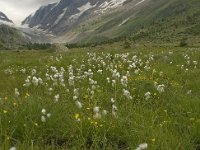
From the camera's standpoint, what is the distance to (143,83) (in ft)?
39.2

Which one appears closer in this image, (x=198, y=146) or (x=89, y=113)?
(x=198, y=146)

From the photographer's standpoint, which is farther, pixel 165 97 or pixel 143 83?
pixel 143 83

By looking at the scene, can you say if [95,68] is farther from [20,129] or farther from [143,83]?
[20,129]

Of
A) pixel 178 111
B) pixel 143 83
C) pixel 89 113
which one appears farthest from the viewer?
pixel 143 83

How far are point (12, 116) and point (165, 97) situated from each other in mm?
4181

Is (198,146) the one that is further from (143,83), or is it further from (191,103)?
(143,83)

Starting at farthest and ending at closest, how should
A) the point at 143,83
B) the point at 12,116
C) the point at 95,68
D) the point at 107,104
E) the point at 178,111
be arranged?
the point at 95,68
the point at 143,83
the point at 107,104
the point at 178,111
the point at 12,116

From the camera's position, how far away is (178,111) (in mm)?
8859

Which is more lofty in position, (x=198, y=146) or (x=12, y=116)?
(x=12, y=116)

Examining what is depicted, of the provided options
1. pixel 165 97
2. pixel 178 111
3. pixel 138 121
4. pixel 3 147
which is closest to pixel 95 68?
A: pixel 165 97

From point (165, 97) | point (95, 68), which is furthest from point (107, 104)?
point (95, 68)

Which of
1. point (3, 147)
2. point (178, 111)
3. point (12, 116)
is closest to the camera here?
point (3, 147)

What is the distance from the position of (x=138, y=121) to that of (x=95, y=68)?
10.4m

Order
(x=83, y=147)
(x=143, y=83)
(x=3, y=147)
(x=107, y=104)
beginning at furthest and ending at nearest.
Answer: (x=143, y=83) → (x=107, y=104) → (x=83, y=147) → (x=3, y=147)
